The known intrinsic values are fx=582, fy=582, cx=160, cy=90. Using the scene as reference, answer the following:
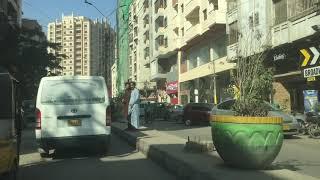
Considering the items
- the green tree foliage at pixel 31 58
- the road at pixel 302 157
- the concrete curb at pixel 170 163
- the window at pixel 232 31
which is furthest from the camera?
the green tree foliage at pixel 31 58

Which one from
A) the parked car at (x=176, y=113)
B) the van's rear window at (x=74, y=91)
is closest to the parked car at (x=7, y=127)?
the van's rear window at (x=74, y=91)

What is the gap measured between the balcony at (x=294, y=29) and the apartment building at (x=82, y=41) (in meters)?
22.3

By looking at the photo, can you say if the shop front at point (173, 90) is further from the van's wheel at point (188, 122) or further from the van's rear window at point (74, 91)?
the van's rear window at point (74, 91)

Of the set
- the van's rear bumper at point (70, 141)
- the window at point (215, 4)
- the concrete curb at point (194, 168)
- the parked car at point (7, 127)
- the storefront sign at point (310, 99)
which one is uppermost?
the window at point (215, 4)

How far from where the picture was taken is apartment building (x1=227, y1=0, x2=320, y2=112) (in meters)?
29.6

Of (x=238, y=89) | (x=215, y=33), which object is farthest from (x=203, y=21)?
(x=238, y=89)

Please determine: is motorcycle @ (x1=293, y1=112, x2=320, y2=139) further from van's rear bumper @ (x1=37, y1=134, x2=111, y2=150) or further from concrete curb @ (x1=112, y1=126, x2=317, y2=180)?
van's rear bumper @ (x1=37, y1=134, x2=111, y2=150)

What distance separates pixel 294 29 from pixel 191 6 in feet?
87.0

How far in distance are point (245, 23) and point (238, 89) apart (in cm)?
2874

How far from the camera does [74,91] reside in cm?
1527

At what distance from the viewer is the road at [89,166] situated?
11633 millimetres

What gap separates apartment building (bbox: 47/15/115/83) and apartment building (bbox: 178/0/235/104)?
804cm

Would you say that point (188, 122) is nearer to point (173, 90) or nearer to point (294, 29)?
point (294, 29)

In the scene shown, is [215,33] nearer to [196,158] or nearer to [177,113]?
[177,113]
